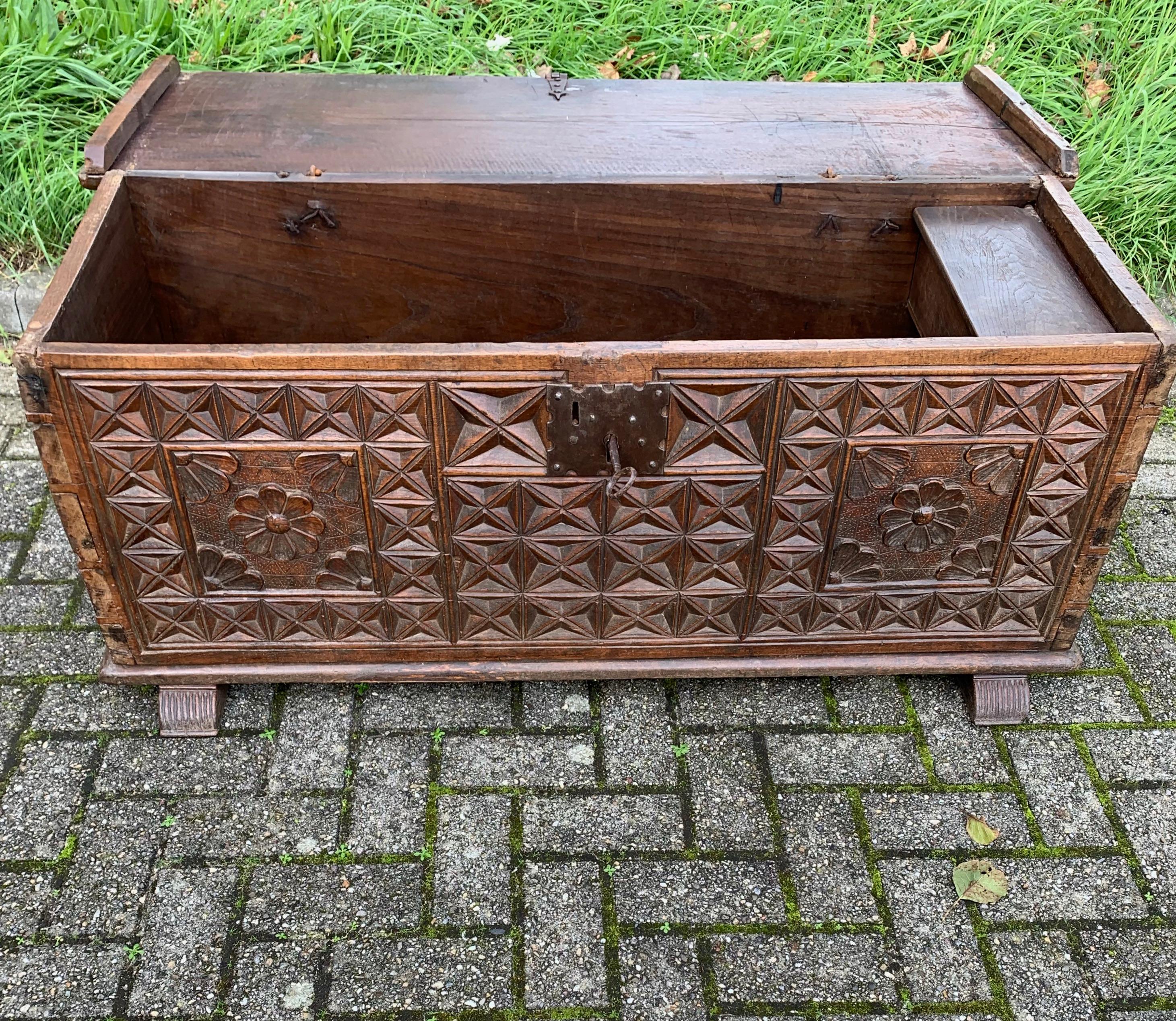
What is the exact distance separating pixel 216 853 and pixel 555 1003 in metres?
0.70

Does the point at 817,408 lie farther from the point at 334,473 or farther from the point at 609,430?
the point at 334,473

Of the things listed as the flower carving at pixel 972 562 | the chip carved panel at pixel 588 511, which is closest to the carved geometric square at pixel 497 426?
the chip carved panel at pixel 588 511

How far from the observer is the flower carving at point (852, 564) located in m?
1.94

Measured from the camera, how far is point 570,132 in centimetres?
236

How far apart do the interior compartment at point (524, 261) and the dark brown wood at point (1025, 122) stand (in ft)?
0.34

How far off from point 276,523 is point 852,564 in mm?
1099

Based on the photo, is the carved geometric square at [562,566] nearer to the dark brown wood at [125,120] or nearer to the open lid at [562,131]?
the open lid at [562,131]

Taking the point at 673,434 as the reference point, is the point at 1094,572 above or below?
below

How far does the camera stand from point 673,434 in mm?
1773

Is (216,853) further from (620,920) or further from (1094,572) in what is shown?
(1094,572)

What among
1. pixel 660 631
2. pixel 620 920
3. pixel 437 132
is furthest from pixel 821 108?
pixel 620 920

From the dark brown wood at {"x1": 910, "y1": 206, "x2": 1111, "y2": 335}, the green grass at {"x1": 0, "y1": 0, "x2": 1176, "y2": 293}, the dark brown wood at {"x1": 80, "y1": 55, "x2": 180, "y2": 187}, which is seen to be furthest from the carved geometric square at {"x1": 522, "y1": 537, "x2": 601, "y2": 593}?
the green grass at {"x1": 0, "y1": 0, "x2": 1176, "y2": 293}

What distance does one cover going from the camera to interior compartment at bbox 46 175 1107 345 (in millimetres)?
2205

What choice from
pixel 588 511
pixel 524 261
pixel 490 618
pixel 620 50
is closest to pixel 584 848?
pixel 490 618
